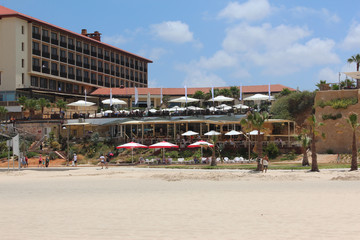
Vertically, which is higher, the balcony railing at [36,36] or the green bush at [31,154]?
the balcony railing at [36,36]

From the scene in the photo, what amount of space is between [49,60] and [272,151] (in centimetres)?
3829

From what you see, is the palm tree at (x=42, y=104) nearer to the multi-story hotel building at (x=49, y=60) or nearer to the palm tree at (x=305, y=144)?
the multi-story hotel building at (x=49, y=60)

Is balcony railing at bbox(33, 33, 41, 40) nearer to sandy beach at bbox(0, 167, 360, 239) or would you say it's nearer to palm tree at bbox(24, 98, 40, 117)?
palm tree at bbox(24, 98, 40, 117)

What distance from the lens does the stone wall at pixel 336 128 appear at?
38.5 meters

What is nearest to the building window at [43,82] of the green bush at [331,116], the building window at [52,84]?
the building window at [52,84]

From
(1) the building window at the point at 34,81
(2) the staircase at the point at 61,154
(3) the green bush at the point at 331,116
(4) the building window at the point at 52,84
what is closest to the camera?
(3) the green bush at the point at 331,116

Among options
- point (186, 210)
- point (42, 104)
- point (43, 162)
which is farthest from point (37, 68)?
point (186, 210)

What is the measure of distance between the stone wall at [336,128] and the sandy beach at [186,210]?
16.5 meters

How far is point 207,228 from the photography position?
36.1ft

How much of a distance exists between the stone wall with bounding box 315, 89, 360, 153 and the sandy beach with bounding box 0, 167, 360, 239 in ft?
54.2

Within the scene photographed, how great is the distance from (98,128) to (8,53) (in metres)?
18.5

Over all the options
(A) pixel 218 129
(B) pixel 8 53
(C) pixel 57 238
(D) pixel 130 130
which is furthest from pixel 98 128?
(C) pixel 57 238

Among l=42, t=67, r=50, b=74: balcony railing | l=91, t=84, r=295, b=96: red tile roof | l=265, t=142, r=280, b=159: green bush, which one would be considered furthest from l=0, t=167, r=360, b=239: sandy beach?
l=42, t=67, r=50, b=74: balcony railing

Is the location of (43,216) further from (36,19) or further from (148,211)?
(36,19)
